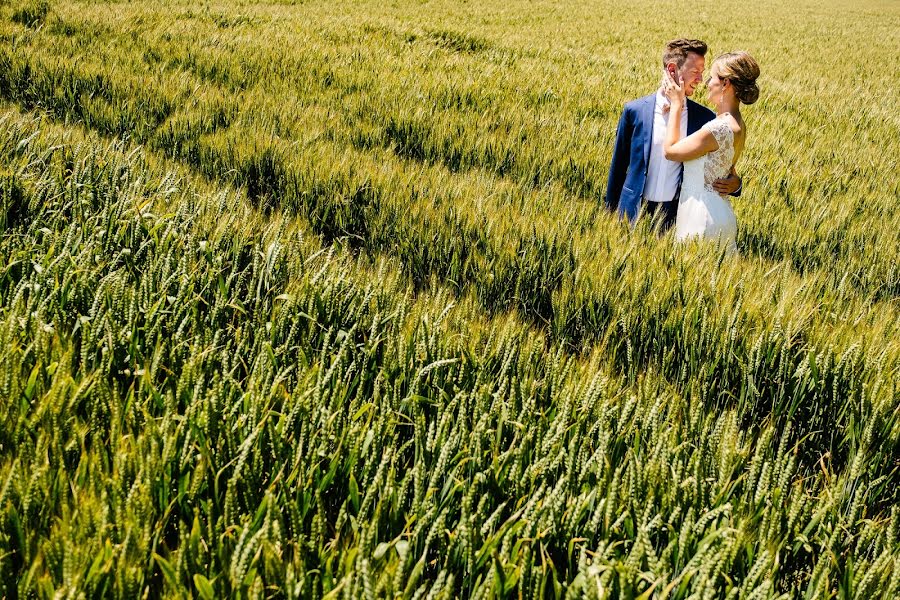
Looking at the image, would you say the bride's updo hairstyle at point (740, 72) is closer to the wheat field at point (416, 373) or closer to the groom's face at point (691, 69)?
the groom's face at point (691, 69)

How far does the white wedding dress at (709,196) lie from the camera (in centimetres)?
288

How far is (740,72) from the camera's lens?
287 cm

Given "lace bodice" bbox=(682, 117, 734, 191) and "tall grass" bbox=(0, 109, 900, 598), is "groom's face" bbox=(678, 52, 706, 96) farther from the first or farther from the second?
"tall grass" bbox=(0, 109, 900, 598)

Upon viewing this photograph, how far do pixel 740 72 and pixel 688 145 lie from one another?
390 millimetres

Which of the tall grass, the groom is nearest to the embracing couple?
the groom

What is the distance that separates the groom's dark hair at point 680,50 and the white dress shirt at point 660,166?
188 millimetres

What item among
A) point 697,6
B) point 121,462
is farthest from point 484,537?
point 697,6

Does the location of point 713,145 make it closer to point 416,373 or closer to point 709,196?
point 709,196

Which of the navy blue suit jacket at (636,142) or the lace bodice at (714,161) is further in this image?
the navy blue suit jacket at (636,142)

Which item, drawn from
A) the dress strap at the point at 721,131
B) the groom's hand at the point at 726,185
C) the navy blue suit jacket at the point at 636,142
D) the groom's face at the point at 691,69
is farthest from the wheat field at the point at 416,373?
the groom's face at the point at 691,69

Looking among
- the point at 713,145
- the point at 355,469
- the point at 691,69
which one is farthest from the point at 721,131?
the point at 355,469

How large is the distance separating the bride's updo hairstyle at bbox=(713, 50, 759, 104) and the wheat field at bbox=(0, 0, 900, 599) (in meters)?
0.80

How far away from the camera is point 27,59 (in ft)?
17.3

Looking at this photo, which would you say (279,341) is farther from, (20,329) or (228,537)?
(228,537)
